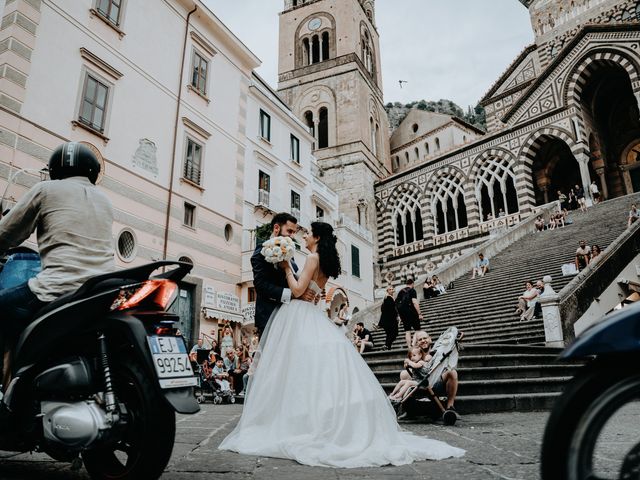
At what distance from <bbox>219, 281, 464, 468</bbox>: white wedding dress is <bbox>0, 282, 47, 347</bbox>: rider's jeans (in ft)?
5.32

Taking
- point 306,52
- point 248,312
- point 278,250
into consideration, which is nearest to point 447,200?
point 306,52

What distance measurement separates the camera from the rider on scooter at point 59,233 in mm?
2455

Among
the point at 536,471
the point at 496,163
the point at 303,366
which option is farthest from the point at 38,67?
the point at 496,163

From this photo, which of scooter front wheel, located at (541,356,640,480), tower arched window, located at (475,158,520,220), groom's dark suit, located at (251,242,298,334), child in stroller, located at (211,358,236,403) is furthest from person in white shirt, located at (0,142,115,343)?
tower arched window, located at (475,158,520,220)

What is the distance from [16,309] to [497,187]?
28706 mm

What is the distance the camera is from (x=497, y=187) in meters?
28.2

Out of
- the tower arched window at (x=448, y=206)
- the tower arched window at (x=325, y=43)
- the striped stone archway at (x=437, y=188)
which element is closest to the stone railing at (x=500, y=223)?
the striped stone archway at (x=437, y=188)

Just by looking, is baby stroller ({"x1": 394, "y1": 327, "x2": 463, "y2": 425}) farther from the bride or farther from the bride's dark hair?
the bride's dark hair

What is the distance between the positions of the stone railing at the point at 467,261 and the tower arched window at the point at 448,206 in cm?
624

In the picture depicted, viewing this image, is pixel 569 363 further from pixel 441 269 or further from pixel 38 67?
pixel 38 67

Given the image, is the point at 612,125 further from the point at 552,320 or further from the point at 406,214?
the point at 552,320

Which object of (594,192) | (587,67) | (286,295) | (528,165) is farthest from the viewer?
(528,165)

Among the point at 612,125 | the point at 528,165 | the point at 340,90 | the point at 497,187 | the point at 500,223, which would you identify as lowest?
the point at 500,223

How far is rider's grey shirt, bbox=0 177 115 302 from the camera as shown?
2520 mm
